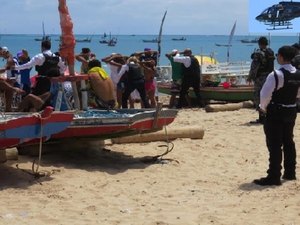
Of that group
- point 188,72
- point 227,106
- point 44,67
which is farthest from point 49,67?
point 227,106

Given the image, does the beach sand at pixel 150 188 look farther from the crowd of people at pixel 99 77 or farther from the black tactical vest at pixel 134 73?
the black tactical vest at pixel 134 73

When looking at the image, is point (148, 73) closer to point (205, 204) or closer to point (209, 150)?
point (209, 150)

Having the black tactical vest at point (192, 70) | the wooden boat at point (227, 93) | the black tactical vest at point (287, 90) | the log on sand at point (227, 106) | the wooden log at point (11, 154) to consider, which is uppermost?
the black tactical vest at point (287, 90)

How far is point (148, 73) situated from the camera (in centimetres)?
1346

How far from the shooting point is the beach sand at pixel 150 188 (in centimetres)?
590

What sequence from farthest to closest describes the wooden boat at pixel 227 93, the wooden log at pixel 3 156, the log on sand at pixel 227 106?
the wooden boat at pixel 227 93 → the log on sand at pixel 227 106 → the wooden log at pixel 3 156

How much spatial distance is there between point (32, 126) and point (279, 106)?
9.07 ft

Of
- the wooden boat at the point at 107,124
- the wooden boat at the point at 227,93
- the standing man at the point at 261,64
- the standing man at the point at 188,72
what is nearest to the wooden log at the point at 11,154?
the wooden boat at the point at 107,124

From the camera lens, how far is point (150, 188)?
7.01m

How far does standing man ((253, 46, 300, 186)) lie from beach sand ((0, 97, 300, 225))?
1.00ft

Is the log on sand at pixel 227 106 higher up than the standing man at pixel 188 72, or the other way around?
the standing man at pixel 188 72

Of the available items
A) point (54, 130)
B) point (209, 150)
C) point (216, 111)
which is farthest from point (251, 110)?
point (54, 130)

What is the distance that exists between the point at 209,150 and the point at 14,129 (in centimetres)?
335

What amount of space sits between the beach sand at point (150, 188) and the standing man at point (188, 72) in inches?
194
